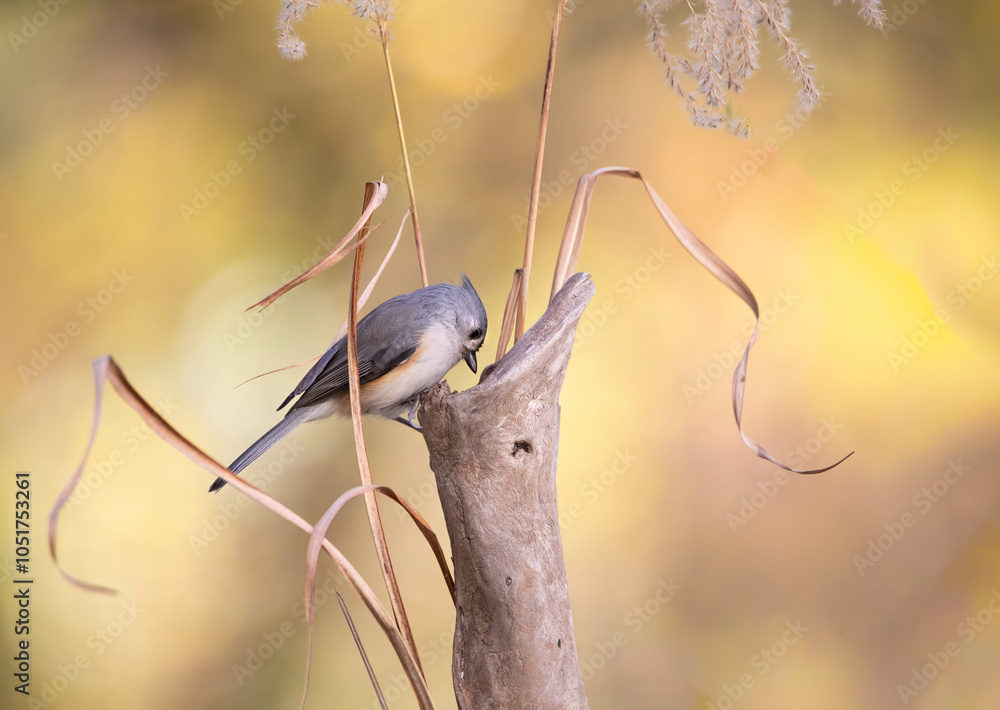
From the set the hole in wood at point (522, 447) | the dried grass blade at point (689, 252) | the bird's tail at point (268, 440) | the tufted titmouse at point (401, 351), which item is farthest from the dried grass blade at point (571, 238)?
the bird's tail at point (268, 440)

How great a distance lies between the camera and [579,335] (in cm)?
208

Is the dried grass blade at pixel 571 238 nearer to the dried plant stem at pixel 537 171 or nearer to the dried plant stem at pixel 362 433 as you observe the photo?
the dried plant stem at pixel 537 171

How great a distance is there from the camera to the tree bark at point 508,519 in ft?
2.84

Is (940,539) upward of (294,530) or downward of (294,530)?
downward

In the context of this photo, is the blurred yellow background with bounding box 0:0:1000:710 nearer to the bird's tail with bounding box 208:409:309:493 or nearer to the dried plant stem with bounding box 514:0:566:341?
the bird's tail with bounding box 208:409:309:493

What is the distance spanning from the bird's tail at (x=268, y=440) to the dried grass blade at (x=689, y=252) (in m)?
0.57

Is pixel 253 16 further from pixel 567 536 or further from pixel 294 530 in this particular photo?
pixel 567 536

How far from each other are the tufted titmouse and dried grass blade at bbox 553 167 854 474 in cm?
36

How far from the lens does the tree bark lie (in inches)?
34.1

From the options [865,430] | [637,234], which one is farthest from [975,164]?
[637,234]

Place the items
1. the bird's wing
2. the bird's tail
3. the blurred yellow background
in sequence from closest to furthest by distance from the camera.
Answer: the bird's tail, the bird's wing, the blurred yellow background

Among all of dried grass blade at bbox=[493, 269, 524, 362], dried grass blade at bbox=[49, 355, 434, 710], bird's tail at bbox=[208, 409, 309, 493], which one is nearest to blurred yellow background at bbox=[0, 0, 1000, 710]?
bird's tail at bbox=[208, 409, 309, 493]

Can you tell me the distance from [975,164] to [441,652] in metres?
1.96

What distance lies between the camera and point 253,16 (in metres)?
2.08
